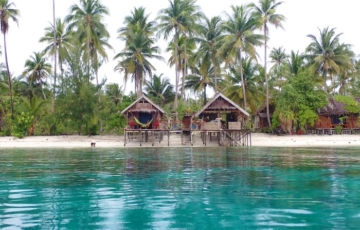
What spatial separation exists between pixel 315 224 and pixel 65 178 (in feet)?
26.1

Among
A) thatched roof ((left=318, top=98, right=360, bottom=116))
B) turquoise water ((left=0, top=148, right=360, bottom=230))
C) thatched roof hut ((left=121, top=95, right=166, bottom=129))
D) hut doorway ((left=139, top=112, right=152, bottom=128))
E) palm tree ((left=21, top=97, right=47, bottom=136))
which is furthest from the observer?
thatched roof ((left=318, top=98, right=360, bottom=116))

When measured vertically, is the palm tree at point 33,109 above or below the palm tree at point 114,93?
below

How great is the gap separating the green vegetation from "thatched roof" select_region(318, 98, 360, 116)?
59 centimetres

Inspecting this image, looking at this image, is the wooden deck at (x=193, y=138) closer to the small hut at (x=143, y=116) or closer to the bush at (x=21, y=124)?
the small hut at (x=143, y=116)

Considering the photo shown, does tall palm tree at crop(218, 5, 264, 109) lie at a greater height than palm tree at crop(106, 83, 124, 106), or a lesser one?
greater

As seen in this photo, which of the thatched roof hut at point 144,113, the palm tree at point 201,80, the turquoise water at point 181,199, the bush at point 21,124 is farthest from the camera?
the palm tree at point 201,80

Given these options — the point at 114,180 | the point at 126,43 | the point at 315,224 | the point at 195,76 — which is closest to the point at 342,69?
the point at 195,76

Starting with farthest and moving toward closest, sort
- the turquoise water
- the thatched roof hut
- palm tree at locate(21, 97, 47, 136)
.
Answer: palm tree at locate(21, 97, 47, 136) < the thatched roof hut < the turquoise water

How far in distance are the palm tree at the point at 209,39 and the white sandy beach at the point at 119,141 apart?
366 inches

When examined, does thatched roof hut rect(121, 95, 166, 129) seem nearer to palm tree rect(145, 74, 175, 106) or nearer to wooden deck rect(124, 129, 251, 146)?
wooden deck rect(124, 129, 251, 146)

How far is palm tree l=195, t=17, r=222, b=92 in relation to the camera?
40250 mm

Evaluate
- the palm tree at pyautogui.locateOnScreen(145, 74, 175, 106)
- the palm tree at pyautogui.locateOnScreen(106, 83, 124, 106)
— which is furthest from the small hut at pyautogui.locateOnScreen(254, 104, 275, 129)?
the palm tree at pyautogui.locateOnScreen(106, 83, 124, 106)

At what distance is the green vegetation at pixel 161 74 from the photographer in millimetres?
36281

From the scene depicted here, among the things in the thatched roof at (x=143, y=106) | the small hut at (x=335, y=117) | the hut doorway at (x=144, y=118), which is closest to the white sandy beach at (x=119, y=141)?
the hut doorway at (x=144, y=118)
